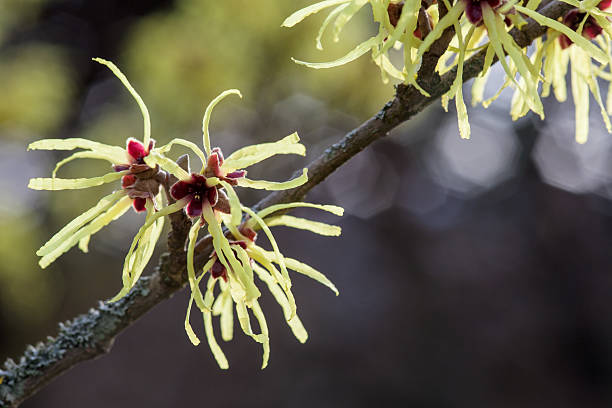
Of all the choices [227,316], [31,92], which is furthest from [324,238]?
[227,316]

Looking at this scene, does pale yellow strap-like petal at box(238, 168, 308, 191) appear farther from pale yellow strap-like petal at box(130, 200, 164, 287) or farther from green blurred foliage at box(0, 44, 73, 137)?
green blurred foliage at box(0, 44, 73, 137)

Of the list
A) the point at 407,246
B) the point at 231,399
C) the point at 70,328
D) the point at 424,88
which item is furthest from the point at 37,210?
the point at 407,246

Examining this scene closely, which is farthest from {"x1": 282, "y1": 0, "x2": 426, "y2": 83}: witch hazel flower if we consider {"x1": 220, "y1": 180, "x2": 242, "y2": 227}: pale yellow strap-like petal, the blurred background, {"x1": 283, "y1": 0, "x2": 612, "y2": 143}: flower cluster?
the blurred background

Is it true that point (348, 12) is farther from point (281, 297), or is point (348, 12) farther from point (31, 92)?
point (31, 92)

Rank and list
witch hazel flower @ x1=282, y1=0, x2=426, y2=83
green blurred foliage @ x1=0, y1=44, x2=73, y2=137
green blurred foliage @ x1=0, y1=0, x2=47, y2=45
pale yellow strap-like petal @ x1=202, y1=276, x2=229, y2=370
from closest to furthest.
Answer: witch hazel flower @ x1=282, y1=0, x2=426, y2=83
pale yellow strap-like petal @ x1=202, y1=276, x2=229, y2=370
green blurred foliage @ x1=0, y1=44, x2=73, y2=137
green blurred foliage @ x1=0, y1=0, x2=47, y2=45

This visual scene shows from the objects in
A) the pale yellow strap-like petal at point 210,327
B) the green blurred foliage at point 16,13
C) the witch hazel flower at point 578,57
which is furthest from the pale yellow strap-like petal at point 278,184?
the green blurred foliage at point 16,13

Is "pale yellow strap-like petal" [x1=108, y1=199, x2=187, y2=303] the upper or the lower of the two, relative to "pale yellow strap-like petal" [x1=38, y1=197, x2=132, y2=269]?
lower

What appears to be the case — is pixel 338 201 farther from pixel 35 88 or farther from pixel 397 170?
pixel 35 88
